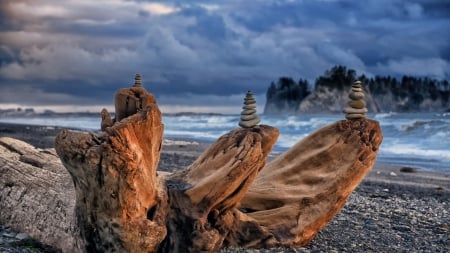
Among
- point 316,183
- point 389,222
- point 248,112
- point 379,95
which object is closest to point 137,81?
point 248,112

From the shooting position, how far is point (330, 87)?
131 meters

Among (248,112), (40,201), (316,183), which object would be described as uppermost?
(248,112)

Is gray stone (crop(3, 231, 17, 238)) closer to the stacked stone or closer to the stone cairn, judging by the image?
the stacked stone

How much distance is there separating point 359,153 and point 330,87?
413 feet

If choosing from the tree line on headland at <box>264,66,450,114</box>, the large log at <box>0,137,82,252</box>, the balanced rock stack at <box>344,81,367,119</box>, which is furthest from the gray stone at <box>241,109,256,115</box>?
the tree line on headland at <box>264,66,450,114</box>

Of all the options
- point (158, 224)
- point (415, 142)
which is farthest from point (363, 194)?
point (415, 142)

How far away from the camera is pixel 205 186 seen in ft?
19.7

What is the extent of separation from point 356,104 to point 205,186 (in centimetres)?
219

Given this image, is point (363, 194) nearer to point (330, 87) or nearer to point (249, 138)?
point (249, 138)

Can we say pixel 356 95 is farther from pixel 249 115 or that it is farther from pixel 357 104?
pixel 249 115

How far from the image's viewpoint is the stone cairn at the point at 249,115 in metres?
6.52

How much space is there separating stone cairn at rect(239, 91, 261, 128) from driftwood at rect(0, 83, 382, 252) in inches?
3.3

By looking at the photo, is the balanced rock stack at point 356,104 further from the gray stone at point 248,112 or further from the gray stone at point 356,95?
the gray stone at point 248,112

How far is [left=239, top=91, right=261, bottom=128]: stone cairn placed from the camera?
652 centimetres
